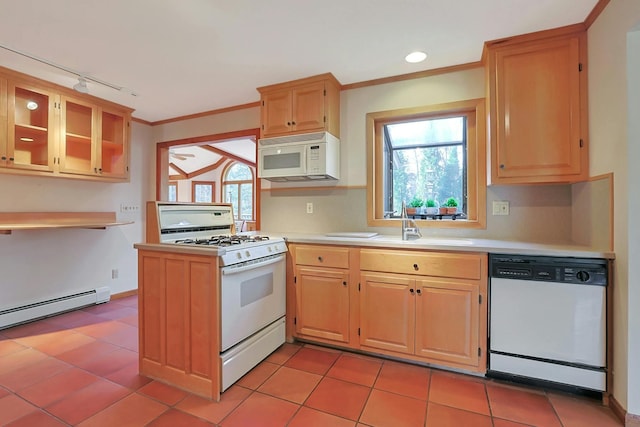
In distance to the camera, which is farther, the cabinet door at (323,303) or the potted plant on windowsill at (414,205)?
the potted plant on windowsill at (414,205)

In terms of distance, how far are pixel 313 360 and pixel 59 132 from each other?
3220 mm

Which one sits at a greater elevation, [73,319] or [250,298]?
[250,298]

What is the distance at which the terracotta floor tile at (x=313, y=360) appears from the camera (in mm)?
2100

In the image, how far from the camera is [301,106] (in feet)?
8.88

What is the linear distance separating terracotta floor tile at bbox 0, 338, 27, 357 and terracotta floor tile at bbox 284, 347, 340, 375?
2.17 meters

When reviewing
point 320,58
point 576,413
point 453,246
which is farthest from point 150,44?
point 576,413

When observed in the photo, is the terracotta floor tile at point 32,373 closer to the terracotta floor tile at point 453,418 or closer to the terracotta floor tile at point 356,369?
the terracotta floor tile at point 356,369

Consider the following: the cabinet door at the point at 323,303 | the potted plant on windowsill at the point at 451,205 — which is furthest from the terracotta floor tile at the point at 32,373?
the potted plant on windowsill at the point at 451,205

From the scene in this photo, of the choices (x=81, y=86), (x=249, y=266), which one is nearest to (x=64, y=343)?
(x=249, y=266)

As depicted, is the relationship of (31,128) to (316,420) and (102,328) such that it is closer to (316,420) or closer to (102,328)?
(102,328)

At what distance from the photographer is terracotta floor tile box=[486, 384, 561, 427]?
1578 mm

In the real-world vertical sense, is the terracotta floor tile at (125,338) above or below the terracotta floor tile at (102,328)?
below

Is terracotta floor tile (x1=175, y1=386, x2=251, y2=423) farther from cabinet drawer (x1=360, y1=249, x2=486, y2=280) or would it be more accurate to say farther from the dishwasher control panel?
the dishwasher control panel

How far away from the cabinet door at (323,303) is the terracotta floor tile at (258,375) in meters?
0.39
